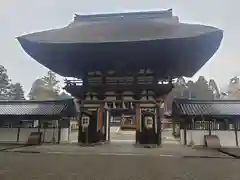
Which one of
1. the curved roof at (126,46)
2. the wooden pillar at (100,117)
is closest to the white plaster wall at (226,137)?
the curved roof at (126,46)

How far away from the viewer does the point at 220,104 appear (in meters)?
18.7

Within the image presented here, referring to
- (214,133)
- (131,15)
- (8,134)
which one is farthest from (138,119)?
(8,134)

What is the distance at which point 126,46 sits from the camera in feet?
45.2

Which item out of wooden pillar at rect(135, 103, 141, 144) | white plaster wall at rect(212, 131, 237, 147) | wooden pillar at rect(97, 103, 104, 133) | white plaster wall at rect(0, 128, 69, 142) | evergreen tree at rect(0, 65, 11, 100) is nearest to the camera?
wooden pillar at rect(135, 103, 141, 144)

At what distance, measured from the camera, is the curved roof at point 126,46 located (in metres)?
13.4

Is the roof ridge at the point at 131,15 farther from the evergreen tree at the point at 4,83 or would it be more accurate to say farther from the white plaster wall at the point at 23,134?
the evergreen tree at the point at 4,83

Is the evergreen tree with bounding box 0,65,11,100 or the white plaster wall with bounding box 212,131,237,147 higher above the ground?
the evergreen tree with bounding box 0,65,11,100

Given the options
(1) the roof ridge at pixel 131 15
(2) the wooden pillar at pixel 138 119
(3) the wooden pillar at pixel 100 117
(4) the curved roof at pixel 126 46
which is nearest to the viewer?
(4) the curved roof at pixel 126 46

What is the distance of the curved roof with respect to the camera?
529 inches

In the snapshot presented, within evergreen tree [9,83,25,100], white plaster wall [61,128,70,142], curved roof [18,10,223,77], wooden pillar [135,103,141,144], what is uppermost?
evergreen tree [9,83,25,100]

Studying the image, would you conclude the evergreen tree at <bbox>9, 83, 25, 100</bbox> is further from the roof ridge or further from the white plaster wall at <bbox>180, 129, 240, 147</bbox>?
the white plaster wall at <bbox>180, 129, 240, 147</bbox>

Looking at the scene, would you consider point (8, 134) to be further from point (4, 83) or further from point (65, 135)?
point (4, 83)

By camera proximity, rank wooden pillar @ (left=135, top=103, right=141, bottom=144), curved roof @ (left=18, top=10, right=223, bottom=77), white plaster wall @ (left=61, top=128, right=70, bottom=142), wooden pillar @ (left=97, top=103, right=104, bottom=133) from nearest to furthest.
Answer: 1. curved roof @ (left=18, top=10, right=223, bottom=77)
2. wooden pillar @ (left=135, top=103, right=141, bottom=144)
3. wooden pillar @ (left=97, top=103, right=104, bottom=133)
4. white plaster wall @ (left=61, top=128, right=70, bottom=142)

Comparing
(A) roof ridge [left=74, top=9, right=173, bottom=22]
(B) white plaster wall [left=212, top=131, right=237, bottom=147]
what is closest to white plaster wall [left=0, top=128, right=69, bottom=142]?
(A) roof ridge [left=74, top=9, right=173, bottom=22]
